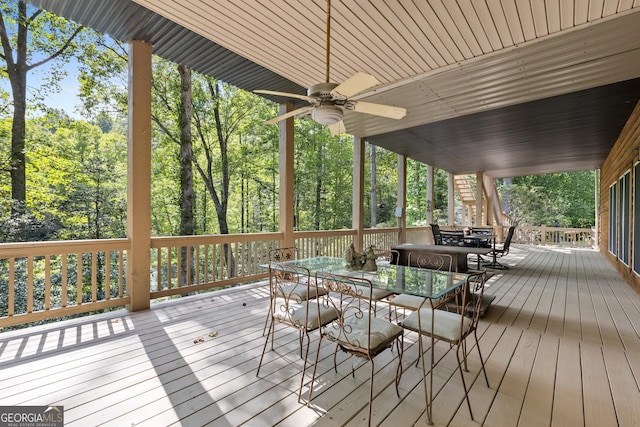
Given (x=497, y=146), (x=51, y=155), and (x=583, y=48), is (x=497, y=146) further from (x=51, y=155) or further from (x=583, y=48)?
(x=51, y=155)

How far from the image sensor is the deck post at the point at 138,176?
3385mm

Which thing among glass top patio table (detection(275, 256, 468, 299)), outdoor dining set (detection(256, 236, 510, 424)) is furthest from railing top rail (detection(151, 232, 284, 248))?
outdoor dining set (detection(256, 236, 510, 424))

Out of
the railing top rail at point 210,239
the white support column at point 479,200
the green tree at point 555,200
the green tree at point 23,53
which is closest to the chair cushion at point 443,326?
the railing top rail at point 210,239

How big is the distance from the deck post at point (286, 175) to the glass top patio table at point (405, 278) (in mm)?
2151

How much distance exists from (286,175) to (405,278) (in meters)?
3.27

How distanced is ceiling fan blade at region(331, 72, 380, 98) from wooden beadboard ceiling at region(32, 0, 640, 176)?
102cm

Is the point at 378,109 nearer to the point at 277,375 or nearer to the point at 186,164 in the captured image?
the point at 277,375

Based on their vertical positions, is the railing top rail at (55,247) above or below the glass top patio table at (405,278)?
Result: above

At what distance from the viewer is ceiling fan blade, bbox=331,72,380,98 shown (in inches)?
80.0

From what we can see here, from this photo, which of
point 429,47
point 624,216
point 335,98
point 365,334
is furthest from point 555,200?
point 365,334

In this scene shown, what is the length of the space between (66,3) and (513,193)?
68.4 feet

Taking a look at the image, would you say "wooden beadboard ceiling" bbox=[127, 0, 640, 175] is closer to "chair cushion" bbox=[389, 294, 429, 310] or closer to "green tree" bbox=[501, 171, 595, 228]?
"chair cushion" bbox=[389, 294, 429, 310]

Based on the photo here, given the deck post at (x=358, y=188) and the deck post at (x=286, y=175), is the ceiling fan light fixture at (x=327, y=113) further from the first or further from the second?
the deck post at (x=358, y=188)

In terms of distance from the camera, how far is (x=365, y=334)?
1810 mm
